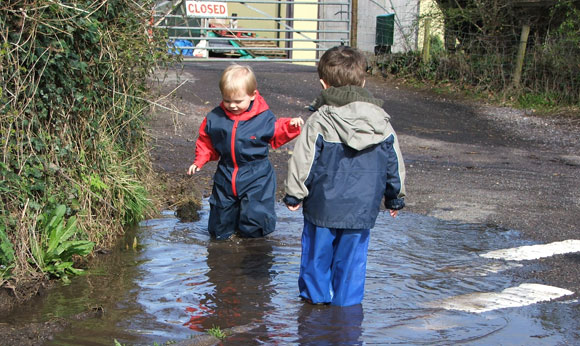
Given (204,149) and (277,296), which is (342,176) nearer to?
(277,296)

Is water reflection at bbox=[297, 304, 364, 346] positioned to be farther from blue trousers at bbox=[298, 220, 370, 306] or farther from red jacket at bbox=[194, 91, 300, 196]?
red jacket at bbox=[194, 91, 300, 196]

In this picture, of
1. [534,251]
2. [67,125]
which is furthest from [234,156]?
[534,251]

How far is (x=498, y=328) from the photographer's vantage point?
164 inches

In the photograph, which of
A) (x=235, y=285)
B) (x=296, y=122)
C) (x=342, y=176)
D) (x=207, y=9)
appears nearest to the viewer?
(x=342, y=176)

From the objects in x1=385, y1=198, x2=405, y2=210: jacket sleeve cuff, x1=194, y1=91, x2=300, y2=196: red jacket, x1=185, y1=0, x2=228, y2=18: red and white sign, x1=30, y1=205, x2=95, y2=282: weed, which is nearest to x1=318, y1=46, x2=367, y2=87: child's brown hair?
x1=385, y1=198, x2=405, y2=210: jacket sleeve cuff

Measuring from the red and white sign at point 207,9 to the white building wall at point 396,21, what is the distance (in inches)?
163

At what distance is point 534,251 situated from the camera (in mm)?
5773

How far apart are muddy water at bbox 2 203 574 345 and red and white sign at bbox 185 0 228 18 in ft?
41.4

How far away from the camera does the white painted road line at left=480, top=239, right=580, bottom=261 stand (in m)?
5.65

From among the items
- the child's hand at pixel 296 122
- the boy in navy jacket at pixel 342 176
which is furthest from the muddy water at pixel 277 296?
the child's hand at pixel 296 122

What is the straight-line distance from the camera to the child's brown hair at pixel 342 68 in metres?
4.44

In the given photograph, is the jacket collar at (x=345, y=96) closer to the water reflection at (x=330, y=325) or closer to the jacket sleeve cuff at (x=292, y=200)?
the jacket sleeve cuff at (x=292, y=200)

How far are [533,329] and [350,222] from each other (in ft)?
3.91

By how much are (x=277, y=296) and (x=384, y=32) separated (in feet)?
52.2
